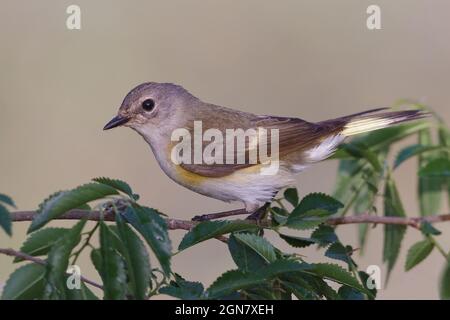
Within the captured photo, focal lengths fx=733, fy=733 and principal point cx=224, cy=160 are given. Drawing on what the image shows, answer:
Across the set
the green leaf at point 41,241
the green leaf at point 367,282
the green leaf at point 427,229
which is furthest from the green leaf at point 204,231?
the green leaf at point 427,229

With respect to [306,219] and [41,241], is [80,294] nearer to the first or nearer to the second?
[41,241]

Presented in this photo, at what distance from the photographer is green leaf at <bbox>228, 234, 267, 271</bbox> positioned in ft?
8.88

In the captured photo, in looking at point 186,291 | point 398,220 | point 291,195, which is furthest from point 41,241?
point 398,220

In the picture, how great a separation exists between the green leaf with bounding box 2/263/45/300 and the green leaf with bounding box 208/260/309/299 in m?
0.56

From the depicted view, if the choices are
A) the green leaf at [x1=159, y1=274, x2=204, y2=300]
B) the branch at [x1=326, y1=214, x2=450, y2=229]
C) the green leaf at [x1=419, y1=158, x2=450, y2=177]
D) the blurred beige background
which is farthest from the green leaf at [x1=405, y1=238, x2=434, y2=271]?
the blurred beige background

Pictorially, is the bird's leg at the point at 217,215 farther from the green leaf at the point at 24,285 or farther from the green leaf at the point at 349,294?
the green leaf at the point at 24,285

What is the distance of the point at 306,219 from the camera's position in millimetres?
3041

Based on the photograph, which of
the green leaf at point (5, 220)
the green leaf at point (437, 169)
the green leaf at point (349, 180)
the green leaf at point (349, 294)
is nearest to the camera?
the green leaf at point (5, 220)

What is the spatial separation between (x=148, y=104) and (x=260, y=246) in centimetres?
201

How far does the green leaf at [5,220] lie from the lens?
218 cm

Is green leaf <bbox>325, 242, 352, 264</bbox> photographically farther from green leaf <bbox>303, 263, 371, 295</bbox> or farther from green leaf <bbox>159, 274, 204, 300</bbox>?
green leaf <bbox>159, 274, 204, 300</bbox>

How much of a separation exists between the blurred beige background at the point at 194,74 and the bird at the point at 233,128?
3017 millimetres
